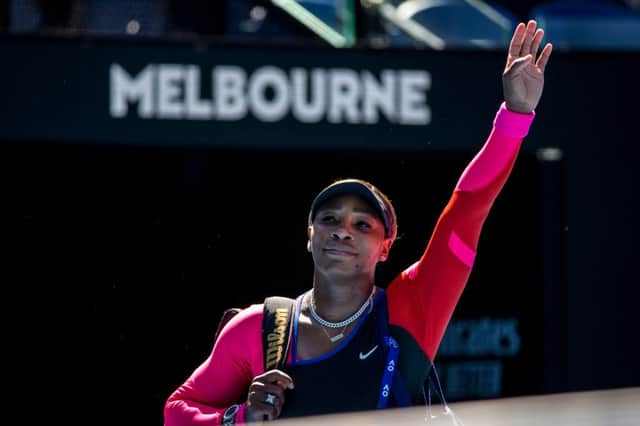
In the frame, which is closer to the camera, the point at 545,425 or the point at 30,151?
the point at 545,425

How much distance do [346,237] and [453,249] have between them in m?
0.30

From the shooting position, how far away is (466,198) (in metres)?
3.96

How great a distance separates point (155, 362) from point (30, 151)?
1.26 m

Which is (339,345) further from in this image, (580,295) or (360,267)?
(580,295)

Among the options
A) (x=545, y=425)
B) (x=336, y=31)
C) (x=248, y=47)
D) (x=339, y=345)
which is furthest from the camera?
(x=336, y=31)

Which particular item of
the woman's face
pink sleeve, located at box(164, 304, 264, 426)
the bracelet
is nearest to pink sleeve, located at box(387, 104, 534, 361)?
the woman's face

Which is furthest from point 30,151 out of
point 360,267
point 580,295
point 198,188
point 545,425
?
point 545,425

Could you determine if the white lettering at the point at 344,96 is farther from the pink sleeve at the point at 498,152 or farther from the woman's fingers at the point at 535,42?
the pink sleeve at the point at 498,152

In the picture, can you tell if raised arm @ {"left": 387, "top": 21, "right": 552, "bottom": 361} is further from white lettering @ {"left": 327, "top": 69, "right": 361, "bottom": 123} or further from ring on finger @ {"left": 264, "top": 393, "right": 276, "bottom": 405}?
white lettering @ {"left": 327, "top": 69, "right": 361, "bottom": 123}

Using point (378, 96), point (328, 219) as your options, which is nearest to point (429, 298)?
point (328, 219)

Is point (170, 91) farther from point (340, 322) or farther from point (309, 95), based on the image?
point (340, 322)

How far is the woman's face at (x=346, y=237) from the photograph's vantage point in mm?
3926

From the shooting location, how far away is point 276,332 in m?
3.91

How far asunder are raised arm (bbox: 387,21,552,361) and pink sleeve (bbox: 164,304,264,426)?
398 millimetres
